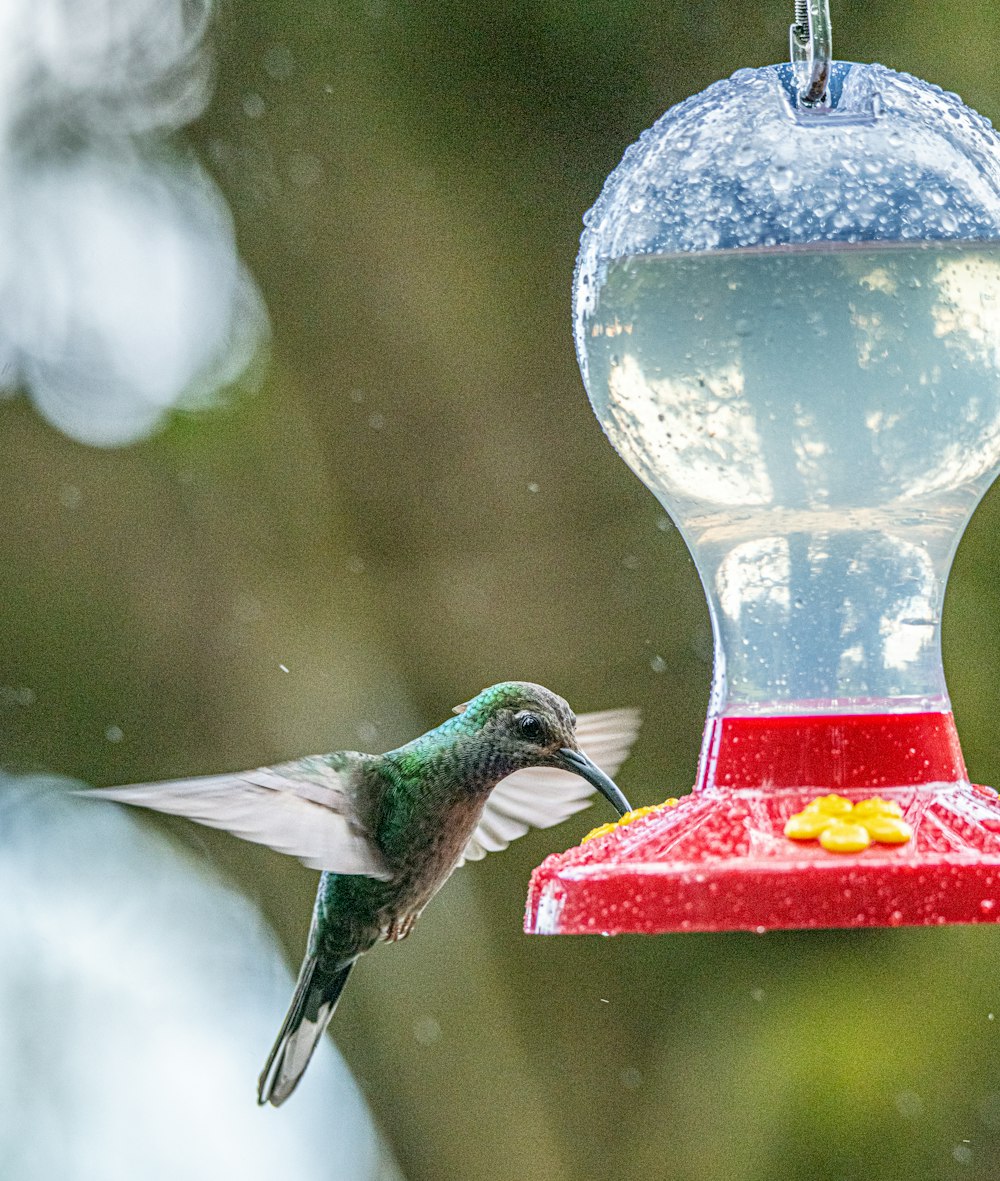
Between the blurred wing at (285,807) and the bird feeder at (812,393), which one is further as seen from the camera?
the blurred wing at (285,807)

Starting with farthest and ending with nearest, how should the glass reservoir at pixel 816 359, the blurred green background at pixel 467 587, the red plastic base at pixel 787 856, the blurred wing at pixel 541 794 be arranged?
the blurred green background at pixel 467 587
the blurred wing at pixel 541 794
the glass reservoir at pixel 816 359
the red plastic base at pixel 787 856

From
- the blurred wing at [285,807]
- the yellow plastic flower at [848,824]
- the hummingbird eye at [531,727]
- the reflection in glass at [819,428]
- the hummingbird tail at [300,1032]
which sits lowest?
the hummingbird tail at [300,1032]

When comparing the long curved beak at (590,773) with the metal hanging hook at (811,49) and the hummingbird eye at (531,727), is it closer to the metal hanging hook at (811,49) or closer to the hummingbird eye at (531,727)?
the hummingbird eye at (531,727)

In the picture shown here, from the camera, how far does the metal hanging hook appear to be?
2.36m

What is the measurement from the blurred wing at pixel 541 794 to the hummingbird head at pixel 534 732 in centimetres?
37

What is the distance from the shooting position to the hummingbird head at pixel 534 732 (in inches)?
109

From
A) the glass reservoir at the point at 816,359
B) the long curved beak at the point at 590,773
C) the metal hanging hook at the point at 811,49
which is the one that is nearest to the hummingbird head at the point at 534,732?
the long curved beak at the point at 590,773

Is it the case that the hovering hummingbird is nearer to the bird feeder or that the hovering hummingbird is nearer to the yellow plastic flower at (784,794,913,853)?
the bird feeder

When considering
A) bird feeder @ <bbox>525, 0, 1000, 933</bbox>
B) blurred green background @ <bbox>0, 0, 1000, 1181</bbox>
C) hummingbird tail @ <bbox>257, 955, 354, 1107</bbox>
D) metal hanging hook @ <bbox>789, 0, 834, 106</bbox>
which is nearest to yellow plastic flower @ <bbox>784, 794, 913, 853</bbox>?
bird feeder @ <bbox>525, 0, 1000, 933</bbox>

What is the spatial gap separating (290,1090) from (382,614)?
1.84m

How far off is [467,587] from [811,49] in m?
2.71

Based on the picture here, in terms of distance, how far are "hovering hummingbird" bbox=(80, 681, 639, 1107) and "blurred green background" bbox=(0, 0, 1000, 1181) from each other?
4.53 ft

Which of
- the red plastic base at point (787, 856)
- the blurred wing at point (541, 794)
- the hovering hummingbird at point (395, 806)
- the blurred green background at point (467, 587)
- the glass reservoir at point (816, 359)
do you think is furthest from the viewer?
the blurred green background at point (467, 587)

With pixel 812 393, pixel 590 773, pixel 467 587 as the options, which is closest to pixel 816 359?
pixel 812 393
